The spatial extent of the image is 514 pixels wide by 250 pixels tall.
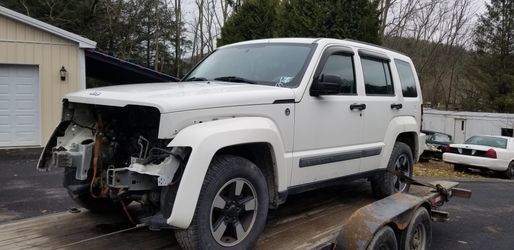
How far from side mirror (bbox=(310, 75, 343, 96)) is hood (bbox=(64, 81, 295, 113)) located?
0.30 meters

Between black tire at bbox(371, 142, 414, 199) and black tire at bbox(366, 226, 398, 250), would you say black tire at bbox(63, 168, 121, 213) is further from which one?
black tire at bbox(371, 142, 414, 199)

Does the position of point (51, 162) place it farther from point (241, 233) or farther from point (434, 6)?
point (434, 6)

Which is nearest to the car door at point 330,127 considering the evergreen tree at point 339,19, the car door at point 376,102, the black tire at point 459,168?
the car door at point 376,102

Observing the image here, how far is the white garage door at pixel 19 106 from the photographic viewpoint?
14.0m

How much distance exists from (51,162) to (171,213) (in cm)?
137

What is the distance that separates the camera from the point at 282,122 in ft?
13.1

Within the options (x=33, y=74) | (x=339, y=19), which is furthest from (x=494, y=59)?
(x=33, y=74)

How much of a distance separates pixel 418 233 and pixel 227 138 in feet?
8.21

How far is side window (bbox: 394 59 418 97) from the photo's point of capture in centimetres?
607

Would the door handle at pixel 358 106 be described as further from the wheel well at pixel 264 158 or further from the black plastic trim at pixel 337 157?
the wheel well at pixel 264 158

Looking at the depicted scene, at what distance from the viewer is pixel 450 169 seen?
18.1 meters

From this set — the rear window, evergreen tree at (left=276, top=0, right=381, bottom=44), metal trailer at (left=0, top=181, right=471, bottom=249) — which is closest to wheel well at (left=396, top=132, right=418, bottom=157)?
metal trailer at (left=0, top=181, right=471, bottom=249)

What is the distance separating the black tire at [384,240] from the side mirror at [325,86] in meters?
1.26

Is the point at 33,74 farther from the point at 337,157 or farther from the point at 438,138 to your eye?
the point at 438,138
